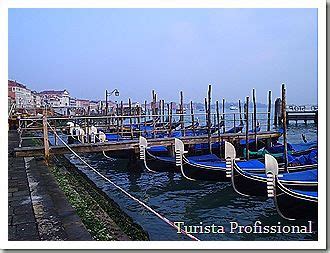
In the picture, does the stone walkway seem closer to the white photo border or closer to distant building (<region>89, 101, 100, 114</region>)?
the white photo border

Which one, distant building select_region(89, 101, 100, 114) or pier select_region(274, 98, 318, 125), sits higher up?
distant building select_region(89, 101, 100, 114)

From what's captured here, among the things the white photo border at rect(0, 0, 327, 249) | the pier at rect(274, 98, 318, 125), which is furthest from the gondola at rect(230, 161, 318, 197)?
the white photo border at rect(0, 0, 327, 249)

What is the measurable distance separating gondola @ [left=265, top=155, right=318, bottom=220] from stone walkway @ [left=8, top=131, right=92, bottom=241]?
1.92 meters

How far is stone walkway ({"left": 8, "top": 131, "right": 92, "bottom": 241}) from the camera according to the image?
2665 mm

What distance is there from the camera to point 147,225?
13.1ft

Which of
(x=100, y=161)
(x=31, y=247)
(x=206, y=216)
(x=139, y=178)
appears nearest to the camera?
(x=31, y=247)

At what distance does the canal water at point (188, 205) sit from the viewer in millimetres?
3563

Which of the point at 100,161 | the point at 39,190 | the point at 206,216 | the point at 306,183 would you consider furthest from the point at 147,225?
the point at 100,161

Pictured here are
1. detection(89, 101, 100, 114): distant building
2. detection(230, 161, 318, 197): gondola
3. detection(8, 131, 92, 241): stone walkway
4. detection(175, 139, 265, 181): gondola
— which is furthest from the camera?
detection(89, 101, 100, 114): distant building

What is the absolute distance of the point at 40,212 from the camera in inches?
119

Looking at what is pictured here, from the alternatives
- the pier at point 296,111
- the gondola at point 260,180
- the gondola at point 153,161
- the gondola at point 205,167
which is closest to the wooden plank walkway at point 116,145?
the gondola at point 153,161

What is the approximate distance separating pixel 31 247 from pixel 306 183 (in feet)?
8.89

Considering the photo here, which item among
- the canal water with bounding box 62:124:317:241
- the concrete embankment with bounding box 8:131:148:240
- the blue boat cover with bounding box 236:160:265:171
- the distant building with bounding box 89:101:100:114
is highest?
the distant building with bounding box 89:101:100:114
